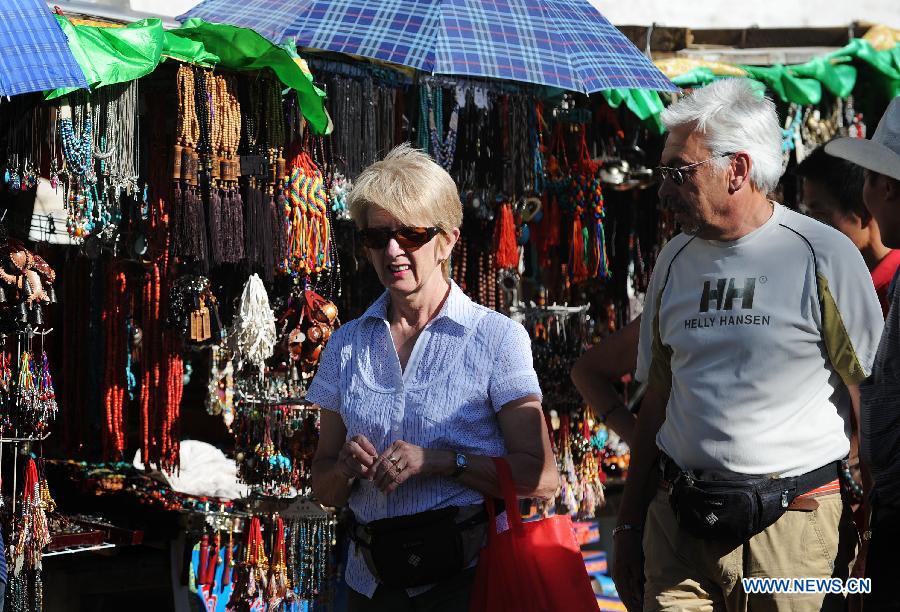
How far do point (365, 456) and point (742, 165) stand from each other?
115 centimetres

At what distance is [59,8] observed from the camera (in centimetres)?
384

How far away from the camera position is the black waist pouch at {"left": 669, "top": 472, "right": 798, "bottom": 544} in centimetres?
255

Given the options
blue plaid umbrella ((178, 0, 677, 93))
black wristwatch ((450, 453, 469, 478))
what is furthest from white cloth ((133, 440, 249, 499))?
black wristwatch ((450, 453, 469, 478))

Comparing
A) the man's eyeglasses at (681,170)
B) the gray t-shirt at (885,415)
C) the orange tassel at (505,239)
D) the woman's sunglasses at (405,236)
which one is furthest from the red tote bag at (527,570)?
the orange tassel at (505,239)

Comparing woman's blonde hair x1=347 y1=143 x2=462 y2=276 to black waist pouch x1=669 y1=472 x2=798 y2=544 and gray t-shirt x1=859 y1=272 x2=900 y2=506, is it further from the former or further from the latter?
gray t-shirt x1=859 y1=272 x2=900 y2=506

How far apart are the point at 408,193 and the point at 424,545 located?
32.3 inches

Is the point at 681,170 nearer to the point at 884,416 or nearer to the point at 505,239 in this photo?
the point at 884,416

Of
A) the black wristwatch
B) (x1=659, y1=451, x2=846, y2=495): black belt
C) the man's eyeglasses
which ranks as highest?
the man's eyeglasses

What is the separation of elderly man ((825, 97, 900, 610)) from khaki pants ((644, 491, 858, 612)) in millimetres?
98

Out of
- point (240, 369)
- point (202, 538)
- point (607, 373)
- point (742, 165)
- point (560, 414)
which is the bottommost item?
point (202, 538)

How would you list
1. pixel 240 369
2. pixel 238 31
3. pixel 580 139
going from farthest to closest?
pixel 580 139 → pixel 240 369 → pixel 238 31

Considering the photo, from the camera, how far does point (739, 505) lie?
8.36 feet

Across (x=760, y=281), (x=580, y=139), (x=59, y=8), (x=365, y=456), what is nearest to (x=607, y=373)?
(x=760, y=281)

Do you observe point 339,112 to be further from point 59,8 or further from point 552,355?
point 552,355
